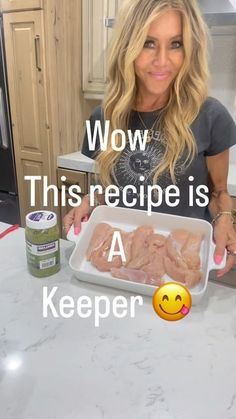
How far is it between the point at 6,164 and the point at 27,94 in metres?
0.52

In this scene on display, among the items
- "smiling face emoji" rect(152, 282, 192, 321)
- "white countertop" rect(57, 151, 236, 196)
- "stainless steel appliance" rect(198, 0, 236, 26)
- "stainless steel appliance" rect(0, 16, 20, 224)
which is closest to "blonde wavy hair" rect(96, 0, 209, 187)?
"smiling face emoji" rect(152, 282, 192, 321)

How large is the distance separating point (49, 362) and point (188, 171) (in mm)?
725

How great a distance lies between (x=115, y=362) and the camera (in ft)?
1.89

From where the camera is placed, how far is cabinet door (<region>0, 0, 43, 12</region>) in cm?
183

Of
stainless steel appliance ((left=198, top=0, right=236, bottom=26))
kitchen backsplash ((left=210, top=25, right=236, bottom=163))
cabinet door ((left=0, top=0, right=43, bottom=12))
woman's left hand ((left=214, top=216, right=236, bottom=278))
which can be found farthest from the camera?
kitchen backsplash ((left=210, top=25, right=236, bottom=163))

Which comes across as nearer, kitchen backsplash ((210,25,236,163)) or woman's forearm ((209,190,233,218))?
woman's forearm ((209,190,233,218))

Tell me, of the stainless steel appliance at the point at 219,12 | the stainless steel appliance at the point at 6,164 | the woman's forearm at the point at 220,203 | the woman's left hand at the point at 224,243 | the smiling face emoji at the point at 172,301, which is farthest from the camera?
the stainless steel appliance at the point at 6,164

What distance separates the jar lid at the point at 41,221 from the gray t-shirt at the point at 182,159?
402 millimetres

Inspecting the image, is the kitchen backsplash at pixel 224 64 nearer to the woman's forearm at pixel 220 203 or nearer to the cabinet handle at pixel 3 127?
the woman's forearm at pixel 220 203

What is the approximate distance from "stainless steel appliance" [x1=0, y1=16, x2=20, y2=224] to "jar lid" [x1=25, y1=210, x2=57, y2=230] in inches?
63.6

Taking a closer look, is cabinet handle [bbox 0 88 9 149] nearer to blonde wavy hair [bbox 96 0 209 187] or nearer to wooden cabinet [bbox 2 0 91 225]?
wooden cabinet [bbox 2 0 91 225]

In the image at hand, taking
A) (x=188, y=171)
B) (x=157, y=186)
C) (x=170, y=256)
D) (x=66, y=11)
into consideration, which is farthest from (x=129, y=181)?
(x=66, y=11)

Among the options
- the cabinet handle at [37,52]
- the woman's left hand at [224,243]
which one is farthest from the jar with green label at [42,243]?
the cabinet handle at [37,52]

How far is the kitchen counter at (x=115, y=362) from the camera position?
50cm
